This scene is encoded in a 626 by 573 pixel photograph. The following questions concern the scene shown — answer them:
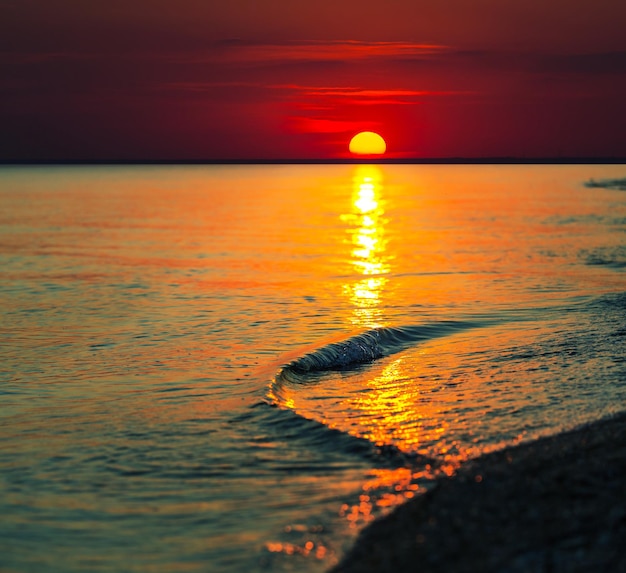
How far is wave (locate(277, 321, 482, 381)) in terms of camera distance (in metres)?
15.1

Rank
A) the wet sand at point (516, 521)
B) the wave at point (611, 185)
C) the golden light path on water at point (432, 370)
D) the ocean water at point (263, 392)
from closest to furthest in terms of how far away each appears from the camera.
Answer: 1. the wet sand at point (516, 521)
2. the ocean water at point (263, 392)
3. the golden light path on water at point (432, 370)
4. the wave at point (611, 185)

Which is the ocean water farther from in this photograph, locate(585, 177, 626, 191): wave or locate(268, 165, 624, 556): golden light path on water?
locate(585, 177, 626, 191): wave

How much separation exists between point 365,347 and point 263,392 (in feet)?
14.0

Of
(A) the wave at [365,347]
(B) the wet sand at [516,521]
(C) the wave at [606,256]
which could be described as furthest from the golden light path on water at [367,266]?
(B) the wet sand at [516,521]

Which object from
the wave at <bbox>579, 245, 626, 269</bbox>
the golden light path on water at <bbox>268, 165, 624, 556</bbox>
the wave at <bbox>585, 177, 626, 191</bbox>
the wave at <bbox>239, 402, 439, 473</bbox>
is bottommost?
the wave at <bbox>239, 402, 439, 473</bbox>

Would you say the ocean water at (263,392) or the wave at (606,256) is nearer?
the ocean water at (263,392)

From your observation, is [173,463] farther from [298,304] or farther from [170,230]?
[170,230]

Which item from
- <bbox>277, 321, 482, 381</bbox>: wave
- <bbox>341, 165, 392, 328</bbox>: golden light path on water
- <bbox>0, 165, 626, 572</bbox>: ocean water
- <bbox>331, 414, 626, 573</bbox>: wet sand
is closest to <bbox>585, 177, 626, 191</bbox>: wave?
<bbox>341, 165, 392, 328</bbox>: golden light path on water

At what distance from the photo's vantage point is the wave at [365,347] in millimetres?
15059

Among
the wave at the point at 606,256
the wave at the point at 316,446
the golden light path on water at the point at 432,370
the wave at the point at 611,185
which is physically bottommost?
the wave at the point at 316,446

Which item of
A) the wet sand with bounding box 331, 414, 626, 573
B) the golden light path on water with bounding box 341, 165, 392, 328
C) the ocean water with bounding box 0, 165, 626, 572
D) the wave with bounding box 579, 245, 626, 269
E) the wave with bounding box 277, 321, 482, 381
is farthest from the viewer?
the wave with bounding box 579, 245, 626, 269

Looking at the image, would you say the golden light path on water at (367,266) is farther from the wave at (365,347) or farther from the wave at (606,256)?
→ the wave at (606,256)

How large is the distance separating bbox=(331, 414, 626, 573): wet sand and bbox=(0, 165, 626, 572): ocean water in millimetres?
469

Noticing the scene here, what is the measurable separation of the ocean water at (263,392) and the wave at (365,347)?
71mm
